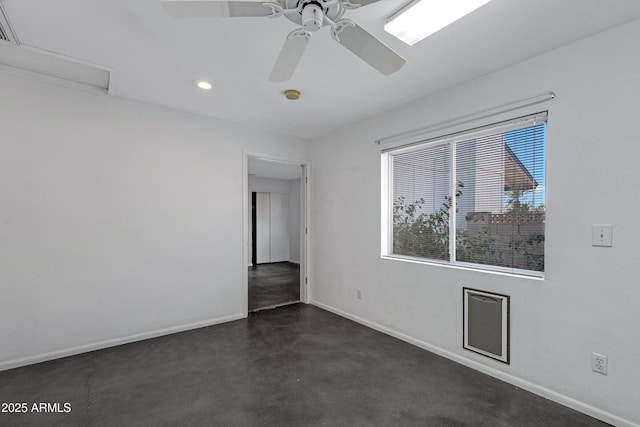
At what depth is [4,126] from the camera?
241 centimetres

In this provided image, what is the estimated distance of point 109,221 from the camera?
2844 millimetres

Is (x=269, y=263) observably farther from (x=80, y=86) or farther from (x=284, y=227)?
(x=80, y=86)

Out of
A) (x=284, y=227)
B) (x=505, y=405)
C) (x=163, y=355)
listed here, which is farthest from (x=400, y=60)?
(x=284, y=227)

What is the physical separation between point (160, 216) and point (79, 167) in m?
0.82

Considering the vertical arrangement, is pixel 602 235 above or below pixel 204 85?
below

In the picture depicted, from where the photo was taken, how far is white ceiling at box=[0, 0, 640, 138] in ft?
5.49

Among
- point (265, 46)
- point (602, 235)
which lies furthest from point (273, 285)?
point (602, 235)

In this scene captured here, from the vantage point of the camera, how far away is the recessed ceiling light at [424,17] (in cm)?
159

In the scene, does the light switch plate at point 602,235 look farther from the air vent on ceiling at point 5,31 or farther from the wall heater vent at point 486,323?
the air vent on ceiling at point 5,31

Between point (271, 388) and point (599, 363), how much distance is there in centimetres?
218

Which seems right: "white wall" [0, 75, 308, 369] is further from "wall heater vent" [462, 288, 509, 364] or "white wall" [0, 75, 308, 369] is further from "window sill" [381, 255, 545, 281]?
"wall heater vent" [462, 288, 509, 364]

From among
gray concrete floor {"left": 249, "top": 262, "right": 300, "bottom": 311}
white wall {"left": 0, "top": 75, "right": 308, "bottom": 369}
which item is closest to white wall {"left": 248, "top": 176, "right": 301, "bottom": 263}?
gray concrete floor {"left": 249, "top": 262, "right": 300, "bottom": 311}

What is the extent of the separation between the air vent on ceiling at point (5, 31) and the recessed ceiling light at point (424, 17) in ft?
7.63

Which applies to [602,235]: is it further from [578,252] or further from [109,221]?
[109,221]
